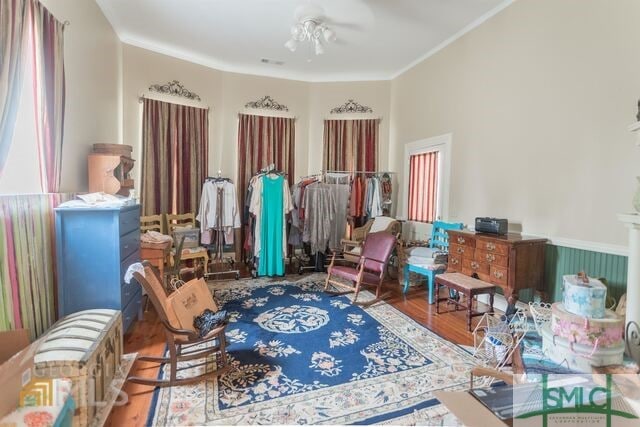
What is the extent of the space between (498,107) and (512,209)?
117cm

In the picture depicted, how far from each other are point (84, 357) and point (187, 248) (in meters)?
2.80

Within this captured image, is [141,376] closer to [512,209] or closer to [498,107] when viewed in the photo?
[512,209]

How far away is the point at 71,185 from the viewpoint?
296 cm

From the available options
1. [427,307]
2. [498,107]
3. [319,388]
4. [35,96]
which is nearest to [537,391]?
[319,388]

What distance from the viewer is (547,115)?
10.2ft

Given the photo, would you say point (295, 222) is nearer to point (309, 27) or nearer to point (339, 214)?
point (339, 214)

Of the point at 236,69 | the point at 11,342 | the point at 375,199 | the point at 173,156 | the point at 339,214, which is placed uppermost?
the point at 236,69

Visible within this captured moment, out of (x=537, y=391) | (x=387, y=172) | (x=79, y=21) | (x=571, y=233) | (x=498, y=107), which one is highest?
(x=79, y=21)

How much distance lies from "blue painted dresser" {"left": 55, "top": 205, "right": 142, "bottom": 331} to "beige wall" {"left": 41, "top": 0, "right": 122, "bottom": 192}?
50 centimetres

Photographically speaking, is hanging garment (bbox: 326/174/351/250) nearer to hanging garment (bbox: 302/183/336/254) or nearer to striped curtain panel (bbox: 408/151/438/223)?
hanging garment (bbox: 302/183/336/254)

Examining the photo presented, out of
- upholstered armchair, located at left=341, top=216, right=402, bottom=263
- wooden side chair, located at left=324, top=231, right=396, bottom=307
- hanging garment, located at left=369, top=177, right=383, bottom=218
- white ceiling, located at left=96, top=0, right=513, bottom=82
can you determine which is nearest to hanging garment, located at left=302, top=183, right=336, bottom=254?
upholstered armchair, located at left=341, top=216, right=402, bottom=263

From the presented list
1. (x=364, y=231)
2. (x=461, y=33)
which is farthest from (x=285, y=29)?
(x=364, y=231)

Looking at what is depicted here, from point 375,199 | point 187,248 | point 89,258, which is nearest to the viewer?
point 89,258

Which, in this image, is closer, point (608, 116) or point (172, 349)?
point (172, 349)
